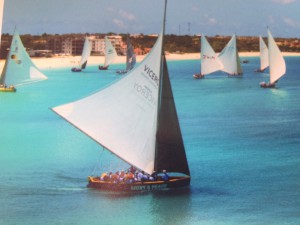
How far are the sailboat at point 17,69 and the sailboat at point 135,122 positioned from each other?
33.0 feet

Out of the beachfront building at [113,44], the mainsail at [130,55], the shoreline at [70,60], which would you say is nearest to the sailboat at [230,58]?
the shoreline at [70,60]

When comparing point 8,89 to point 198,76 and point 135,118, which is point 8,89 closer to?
point 135,118

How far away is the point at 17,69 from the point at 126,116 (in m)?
12.3

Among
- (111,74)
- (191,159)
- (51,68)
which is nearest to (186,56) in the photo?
(111,74)

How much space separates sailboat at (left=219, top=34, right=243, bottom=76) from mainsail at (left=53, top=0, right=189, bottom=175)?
32.1 m

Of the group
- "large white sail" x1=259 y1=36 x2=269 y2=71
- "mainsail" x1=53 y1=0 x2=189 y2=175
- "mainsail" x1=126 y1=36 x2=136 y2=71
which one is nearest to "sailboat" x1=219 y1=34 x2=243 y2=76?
"large white sail" x1=259 y1=36 x2=269 y2=71

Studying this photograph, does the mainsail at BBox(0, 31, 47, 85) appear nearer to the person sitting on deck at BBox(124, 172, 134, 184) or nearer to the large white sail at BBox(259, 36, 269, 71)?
the person sitting on deck at BBox(124, 172, 134, 184)

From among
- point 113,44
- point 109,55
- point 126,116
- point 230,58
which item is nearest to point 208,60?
point 230,58

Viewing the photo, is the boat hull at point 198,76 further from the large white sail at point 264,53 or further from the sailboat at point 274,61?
the sailboat at point 274,61

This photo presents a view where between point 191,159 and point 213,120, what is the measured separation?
770 cm

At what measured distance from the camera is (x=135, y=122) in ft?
56.4

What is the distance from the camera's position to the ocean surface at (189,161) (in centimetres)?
1638

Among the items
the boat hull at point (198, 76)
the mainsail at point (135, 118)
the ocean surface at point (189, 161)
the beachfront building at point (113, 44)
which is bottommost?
the ocean surface at point (189, 161)

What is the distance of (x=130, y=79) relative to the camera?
17.1m
